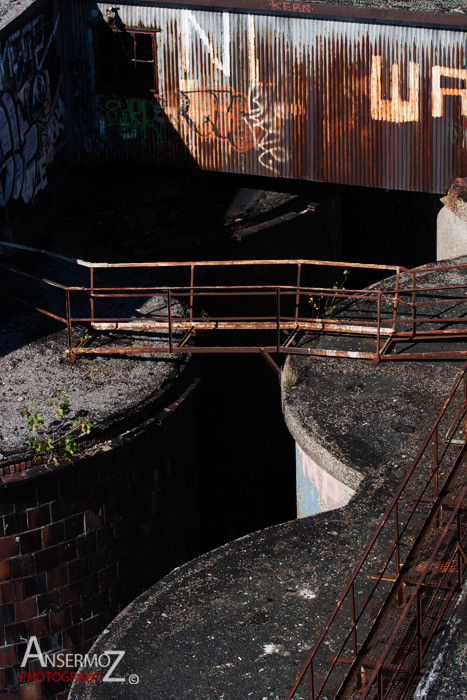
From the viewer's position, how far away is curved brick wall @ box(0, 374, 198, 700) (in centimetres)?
1139

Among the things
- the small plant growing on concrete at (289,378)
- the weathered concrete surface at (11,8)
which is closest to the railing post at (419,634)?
the small plant growing on concrete at (289,378)

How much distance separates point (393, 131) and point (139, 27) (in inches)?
190

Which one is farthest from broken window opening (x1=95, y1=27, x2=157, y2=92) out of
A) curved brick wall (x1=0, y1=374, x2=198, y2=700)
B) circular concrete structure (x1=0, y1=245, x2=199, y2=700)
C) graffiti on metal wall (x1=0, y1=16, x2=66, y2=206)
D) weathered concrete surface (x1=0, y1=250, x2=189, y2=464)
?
curved brick wall (x1=0, y1=374, x2=198, y2=700)

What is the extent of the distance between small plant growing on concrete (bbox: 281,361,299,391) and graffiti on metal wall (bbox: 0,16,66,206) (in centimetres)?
558

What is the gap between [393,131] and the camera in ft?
54.5

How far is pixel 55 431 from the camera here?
11633mm

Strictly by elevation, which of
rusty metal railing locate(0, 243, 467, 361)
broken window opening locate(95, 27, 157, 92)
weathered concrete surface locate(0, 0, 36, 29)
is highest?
weathered concrete surface locate(0, 0, 36, 29)

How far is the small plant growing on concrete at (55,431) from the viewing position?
11.4 metres

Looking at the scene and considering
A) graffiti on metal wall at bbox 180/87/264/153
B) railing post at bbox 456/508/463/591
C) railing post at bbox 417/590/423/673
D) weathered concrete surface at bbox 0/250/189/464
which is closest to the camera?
railing post at bbox 417/590/423/673

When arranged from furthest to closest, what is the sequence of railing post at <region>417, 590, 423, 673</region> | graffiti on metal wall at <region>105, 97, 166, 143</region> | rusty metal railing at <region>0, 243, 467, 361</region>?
graffiti on metal wall at <region>105, 97, 166, 143</region> < rusty metal railing at <region>0, 243, 467, 361</region> < railing post at <region>417, 590, 423, 673</region>

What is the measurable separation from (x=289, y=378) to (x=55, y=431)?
291 cm

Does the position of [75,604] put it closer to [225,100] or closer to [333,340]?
[333,340]

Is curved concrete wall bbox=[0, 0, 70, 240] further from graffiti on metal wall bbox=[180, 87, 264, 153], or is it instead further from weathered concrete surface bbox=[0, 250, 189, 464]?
graffiti on metal wall bbox=[180, 87, 264, 153]

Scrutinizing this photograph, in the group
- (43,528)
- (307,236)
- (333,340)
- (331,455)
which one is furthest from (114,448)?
(307,236)
